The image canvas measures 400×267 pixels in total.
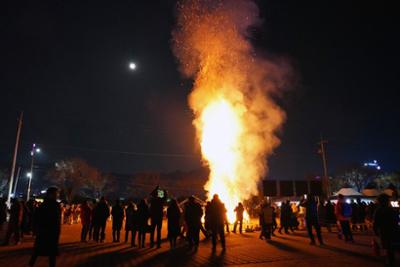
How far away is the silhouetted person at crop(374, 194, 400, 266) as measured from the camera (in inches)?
313

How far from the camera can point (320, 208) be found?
1800 centimetres

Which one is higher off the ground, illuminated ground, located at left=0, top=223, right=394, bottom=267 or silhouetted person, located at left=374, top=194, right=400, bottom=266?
silhouetted person, located at left=374, top=194, right=400, bottom=266

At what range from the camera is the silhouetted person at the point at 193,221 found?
12305 mm

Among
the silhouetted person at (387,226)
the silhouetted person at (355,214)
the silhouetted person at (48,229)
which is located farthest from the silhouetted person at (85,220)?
the silhouetted person at (355,214)

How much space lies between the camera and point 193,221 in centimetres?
1245

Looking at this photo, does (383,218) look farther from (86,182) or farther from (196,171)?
(196,171)

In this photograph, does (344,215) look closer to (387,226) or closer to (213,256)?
(387,226)

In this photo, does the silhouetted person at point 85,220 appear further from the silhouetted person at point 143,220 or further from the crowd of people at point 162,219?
the silhouetted person at point 143,220

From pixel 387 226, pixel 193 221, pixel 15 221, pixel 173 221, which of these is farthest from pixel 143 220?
pixel 387 226

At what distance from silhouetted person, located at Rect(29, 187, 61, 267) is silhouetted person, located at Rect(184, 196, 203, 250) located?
224 inches

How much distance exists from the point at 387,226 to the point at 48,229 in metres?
7.87

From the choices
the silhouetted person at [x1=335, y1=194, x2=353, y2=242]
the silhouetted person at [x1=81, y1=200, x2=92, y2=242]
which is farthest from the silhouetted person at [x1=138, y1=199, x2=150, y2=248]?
the silhouetted person at [x1=335, y1=194, x2=353, y2=242]

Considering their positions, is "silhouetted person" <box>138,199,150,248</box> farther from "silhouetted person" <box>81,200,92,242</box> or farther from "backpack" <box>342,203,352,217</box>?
"backpack" <box>342,203,352,217</box>

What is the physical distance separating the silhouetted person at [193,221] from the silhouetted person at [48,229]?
5690mm
